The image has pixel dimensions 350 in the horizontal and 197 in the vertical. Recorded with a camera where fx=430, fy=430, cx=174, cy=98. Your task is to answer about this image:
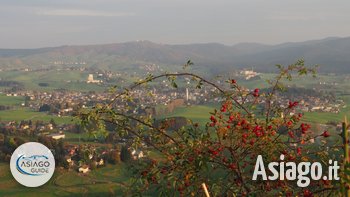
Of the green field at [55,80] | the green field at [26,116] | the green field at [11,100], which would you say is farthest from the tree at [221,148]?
the green field at [55,80]

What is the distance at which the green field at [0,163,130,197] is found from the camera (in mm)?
32156

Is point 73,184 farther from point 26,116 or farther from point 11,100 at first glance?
point 11,100

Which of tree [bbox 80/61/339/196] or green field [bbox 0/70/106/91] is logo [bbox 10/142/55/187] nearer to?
tree [bbox 80/61/339/196]

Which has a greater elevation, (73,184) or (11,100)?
(11,100)

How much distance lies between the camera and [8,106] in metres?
79.4

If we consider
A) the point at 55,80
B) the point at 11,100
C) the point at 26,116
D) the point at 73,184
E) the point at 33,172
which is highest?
the point at 33,172

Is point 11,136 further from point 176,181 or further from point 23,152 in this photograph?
point 176,181

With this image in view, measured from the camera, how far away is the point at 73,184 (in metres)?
35.4

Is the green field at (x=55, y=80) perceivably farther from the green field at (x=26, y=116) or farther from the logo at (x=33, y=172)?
the logo at (x=33, y=172)

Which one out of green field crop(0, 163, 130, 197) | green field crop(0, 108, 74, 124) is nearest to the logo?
green field crop(0, 163, 130, 197)

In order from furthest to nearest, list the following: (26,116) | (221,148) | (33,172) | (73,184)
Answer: (26,116) → (73,184) → (33,172) → (221,148)

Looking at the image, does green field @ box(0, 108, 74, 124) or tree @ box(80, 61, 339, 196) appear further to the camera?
green field @ box(0, 108, 74, 124)

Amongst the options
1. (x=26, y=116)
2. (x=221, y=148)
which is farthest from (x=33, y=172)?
(x=26, y=116)

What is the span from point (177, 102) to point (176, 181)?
2981 inches
